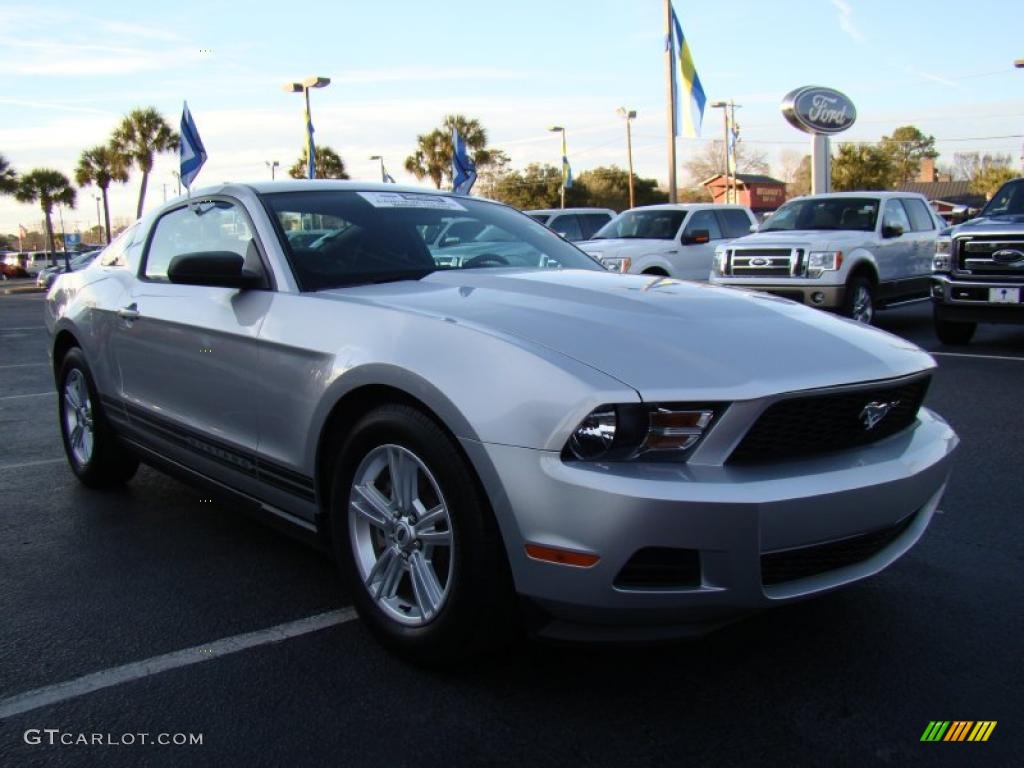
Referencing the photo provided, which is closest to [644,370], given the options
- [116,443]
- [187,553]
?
[187,553]

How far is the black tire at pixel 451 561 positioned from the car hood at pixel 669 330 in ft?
1.21

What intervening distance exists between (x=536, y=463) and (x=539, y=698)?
29.6 inches

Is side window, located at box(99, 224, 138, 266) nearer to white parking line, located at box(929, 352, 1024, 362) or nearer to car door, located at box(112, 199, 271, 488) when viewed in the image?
car door, located at box(112, 199, 271, 488)

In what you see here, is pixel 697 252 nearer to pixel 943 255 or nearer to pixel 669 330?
pixel 943 255

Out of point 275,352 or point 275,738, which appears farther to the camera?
point 275,352

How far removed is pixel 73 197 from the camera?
2552 inches

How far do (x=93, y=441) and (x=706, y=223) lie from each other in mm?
11294

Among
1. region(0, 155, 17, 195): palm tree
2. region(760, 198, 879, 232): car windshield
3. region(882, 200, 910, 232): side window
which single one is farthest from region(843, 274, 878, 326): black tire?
region(0, 155, 17, 195): palm tree

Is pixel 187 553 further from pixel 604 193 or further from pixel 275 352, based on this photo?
pixel 604 193

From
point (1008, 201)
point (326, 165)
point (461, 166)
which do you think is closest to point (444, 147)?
point (326, 165)

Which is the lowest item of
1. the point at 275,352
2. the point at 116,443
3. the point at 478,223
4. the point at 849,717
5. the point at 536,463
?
the point at 849,717

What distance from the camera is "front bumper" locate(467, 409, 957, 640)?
224cm

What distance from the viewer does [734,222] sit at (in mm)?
15109

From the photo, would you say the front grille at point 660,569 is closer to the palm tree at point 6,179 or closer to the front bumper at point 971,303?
the front bumper at point 971,303
